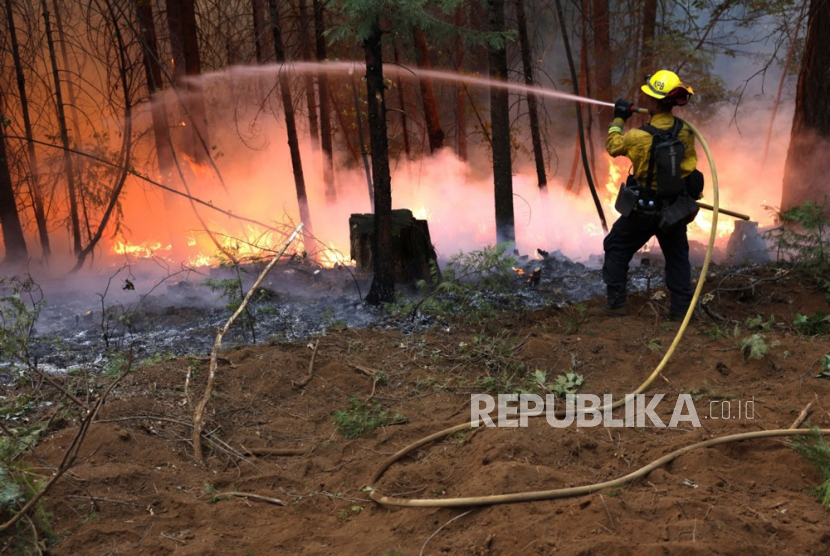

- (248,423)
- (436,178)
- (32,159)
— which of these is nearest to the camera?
(248,423)

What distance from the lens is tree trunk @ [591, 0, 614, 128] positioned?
15719 millimetres

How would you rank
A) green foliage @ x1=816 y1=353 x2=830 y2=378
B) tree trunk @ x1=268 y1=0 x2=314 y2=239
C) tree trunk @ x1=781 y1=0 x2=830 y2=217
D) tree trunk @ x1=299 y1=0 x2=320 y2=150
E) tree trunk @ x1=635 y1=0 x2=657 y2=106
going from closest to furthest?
green foliage @ x1=816 y1=353 x2=830 y2=378 < tree trunk @ x1=781 y1=0 x2=830 y2=217 < tree trunk @ x1=268 y1=0 x2=314 y2=239 < tree trunk @ x1=299 y1=0 x2=320 y2=150 < tree trunk @ x1=635 y1=0 x2=657 y2=106

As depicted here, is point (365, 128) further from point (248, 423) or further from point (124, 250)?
point (248, 423)

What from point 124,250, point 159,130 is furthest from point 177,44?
point 124,250

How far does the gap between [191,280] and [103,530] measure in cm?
752

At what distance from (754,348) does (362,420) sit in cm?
301

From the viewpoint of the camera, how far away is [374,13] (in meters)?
7.11

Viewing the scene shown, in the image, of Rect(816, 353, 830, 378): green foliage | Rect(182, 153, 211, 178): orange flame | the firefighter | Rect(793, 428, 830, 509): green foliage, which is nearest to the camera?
Rect(793, 428, 830, 509): green foliage

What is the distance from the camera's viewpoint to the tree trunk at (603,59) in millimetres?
15719

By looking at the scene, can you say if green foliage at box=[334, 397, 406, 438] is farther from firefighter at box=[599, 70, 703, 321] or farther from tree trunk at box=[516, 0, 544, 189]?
tree trunk at box=[516, 0, 544, 189]

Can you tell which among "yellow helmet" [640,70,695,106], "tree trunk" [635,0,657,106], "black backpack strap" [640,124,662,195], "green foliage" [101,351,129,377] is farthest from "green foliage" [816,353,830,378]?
"tree trunk" [635,0,657,106]

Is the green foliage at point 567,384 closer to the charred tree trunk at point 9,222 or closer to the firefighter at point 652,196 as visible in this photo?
the firefighter at point 652,196

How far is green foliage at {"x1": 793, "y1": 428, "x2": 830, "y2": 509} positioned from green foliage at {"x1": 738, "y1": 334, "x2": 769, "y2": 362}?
1521 mm

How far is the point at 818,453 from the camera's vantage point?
329cm
